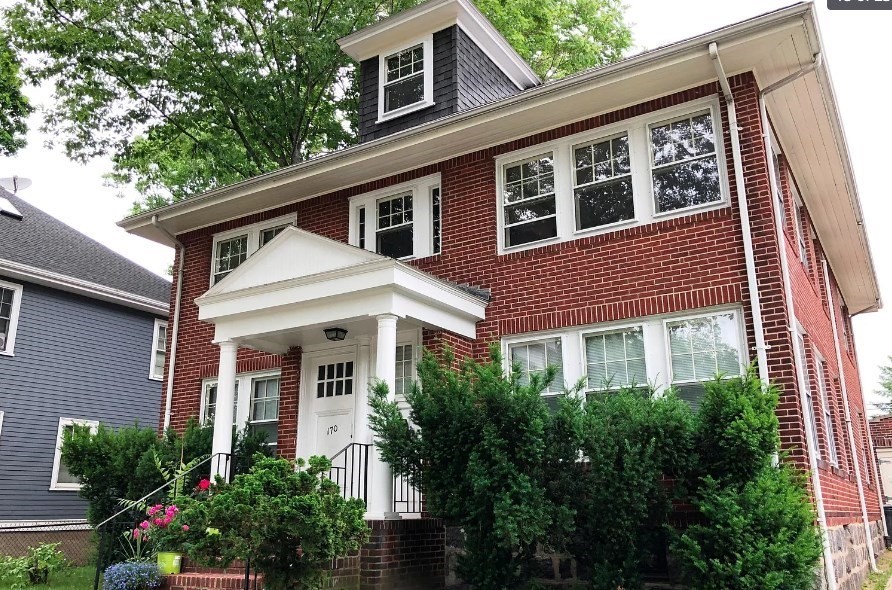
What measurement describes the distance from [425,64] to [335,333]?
5152 millimetres

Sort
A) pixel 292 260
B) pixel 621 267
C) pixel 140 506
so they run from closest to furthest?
1. pixel 621 267
2. pixel 292 260
3. pixel 140 506

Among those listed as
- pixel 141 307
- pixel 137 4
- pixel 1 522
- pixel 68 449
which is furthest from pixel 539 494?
pixel 137 4

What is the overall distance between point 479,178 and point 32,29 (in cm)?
1254

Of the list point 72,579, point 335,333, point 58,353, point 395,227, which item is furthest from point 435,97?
point 58,353

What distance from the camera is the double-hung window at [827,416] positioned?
9.32 meters

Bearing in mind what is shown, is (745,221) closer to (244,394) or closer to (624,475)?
(624,475)

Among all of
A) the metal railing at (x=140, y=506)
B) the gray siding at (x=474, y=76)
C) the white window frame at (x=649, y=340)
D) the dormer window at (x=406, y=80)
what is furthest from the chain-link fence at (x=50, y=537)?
the gray siding at (x=474, y=76)

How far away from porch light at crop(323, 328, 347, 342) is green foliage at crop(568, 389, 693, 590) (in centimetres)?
384

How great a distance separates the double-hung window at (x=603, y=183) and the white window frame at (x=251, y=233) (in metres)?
4.74

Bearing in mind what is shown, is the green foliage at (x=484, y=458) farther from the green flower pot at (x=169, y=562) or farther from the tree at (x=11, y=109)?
the tree at (x=11, y=109)

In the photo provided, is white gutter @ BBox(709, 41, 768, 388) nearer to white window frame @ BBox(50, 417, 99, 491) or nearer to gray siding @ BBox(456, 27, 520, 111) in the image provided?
gray siding @ BBox(456, 27, 520, 111)

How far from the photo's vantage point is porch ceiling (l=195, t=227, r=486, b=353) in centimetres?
844

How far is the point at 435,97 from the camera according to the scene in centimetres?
1189

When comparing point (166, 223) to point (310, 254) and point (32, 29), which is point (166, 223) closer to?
point (310, 254)
